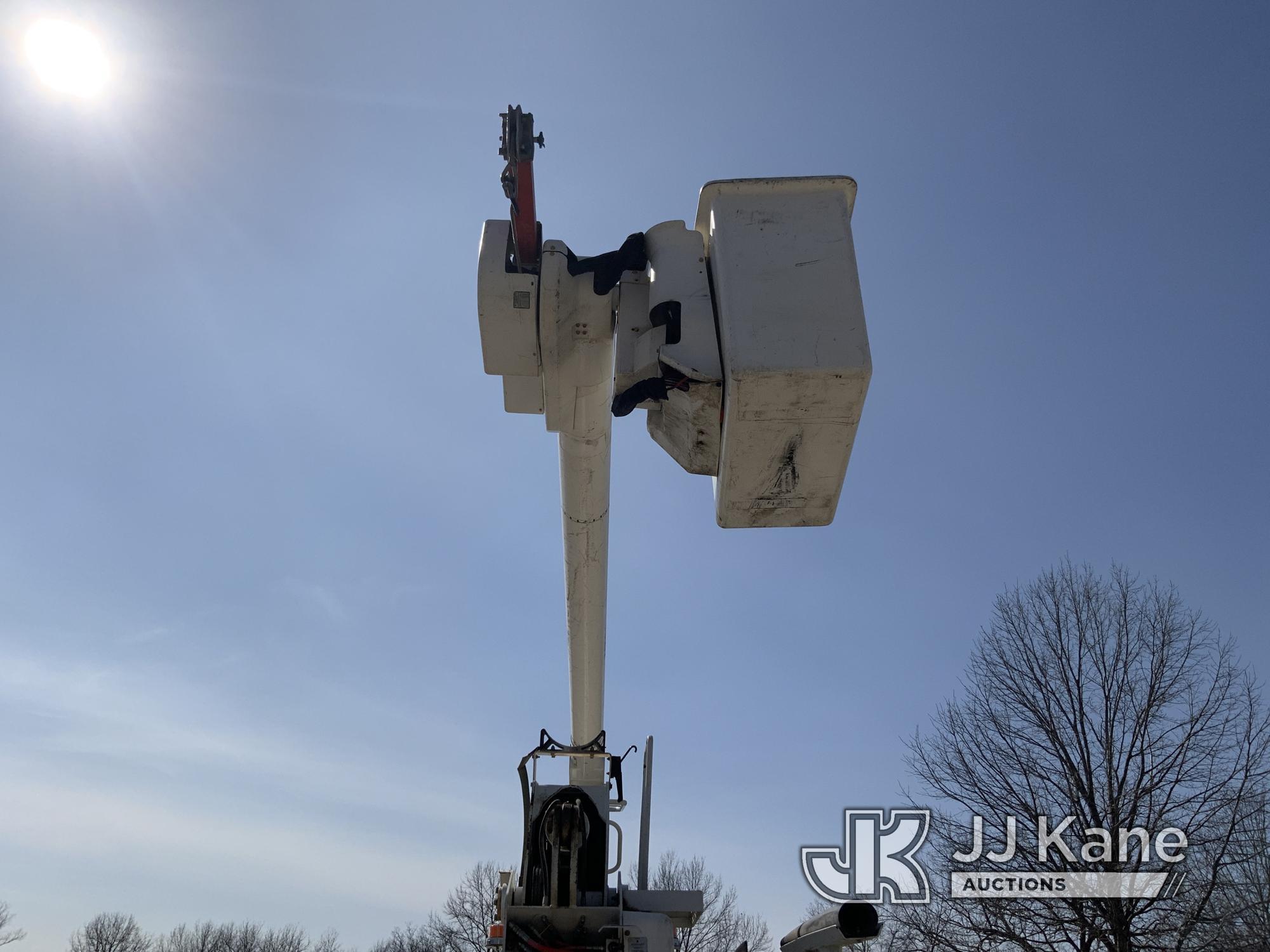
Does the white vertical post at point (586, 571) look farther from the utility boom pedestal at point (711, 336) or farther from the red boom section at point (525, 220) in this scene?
the red boom section at point (525, 220)

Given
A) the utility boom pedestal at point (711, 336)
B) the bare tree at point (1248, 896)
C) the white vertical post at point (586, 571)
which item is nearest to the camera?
the utility boom pedestal at point (711, 336)

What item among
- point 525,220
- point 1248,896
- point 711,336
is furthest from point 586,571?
point 1248,896

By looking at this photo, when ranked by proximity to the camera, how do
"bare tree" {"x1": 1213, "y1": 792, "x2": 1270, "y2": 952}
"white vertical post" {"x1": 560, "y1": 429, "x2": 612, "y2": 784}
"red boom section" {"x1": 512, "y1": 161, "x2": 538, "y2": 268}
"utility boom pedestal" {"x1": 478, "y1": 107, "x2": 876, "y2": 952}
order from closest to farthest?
"utility boom pedestal" {"x1": 478, "y1": 107, "x2": 876, "y2": 952}
"red boom section" {"x1": 512, "y1": 161, "x2": 538, "y2": 268}
"white vertical post" {"x1": 560, "y1": 429, "x2": 612, "y2": 784}
"bare tree" {"x1": 1213, "y1": 792, "x2": 1270, "y2": 952}

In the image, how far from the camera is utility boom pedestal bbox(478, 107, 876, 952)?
6.77ft

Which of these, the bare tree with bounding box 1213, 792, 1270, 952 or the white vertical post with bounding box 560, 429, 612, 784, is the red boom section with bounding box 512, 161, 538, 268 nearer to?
the white vertical post with bounding box 560, 429, 612, 784

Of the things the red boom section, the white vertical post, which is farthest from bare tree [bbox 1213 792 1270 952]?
the red boom section

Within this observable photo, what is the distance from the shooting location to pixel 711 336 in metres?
2.25

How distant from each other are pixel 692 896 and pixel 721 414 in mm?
2853

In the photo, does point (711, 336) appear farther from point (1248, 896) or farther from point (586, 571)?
point (1248, 896)

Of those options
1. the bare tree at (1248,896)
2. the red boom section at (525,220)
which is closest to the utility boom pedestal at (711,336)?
the red boom section at (525,220)

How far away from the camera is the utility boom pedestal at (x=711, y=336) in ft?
6.77

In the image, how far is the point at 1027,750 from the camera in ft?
36.4

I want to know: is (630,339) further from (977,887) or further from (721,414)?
(977,887)

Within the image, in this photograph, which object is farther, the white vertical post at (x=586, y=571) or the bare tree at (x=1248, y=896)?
the bare tree at (x=1248, y=896)
